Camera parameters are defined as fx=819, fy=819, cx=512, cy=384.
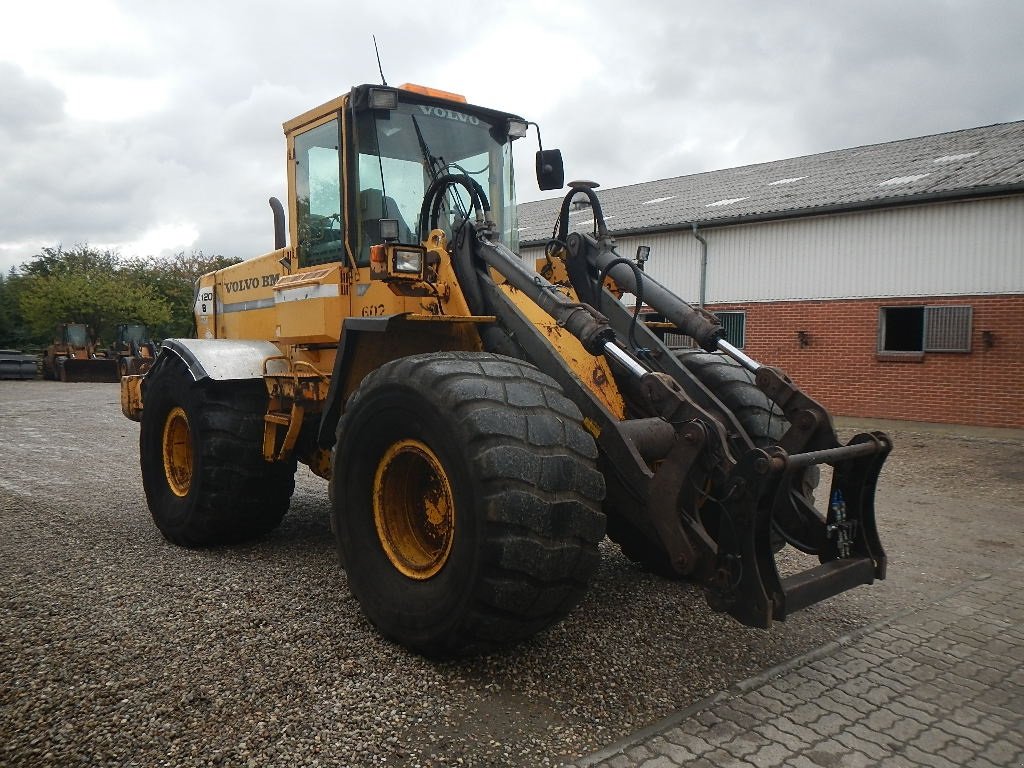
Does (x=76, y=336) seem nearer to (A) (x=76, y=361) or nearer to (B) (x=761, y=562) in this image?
(A) (x=76, y=361)

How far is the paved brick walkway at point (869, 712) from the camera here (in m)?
3.11

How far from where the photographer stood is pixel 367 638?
405cm

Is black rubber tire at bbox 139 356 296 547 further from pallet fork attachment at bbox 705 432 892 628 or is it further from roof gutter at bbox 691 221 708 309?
roof gutter at bbox 691 221 708 309

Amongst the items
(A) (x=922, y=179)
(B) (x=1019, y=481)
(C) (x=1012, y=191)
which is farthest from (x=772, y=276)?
(B) (x=1019, y=481)

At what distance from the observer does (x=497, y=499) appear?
10.7 ft

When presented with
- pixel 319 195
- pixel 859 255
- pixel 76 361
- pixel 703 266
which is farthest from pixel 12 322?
pixel 319 195

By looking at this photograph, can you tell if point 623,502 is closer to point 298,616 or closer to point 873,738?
point 873,738

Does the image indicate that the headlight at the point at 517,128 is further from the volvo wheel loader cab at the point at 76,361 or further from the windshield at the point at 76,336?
the windshield at the point at 76,336

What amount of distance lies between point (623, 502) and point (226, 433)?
3.12m

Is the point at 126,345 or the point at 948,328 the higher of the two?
the point at 948,328

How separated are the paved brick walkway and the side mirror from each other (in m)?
3.41

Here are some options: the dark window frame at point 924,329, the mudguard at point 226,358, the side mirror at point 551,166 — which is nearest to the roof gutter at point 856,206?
the dark window frame at point 924,329

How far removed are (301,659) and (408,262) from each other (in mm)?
2083

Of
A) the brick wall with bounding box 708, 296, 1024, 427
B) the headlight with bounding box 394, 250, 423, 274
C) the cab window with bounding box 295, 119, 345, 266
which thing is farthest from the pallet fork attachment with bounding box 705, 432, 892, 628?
the brick wall with bounding box 708, 296, 1024, 427
